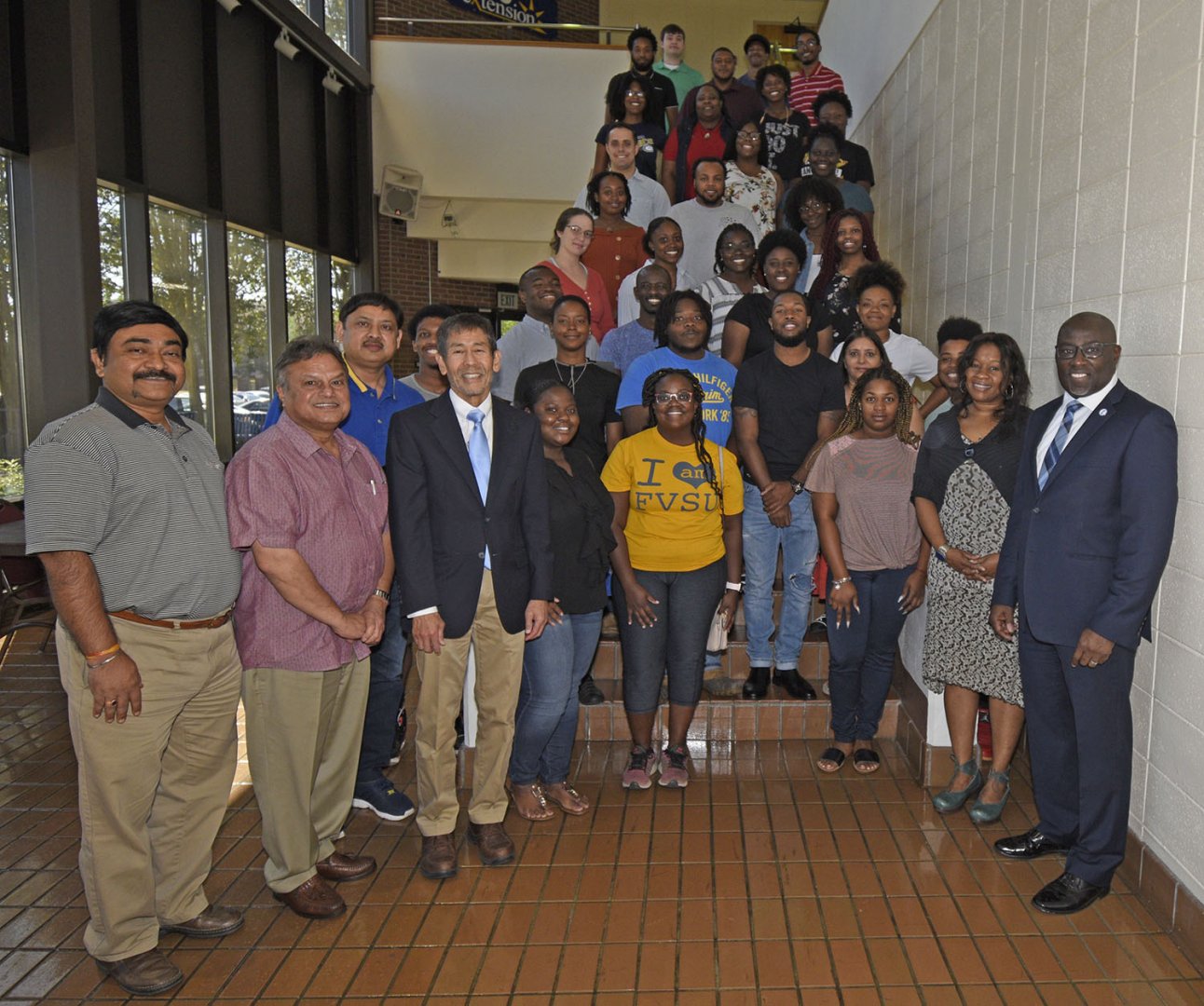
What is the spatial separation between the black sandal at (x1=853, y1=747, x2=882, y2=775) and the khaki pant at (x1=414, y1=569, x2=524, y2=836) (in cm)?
152

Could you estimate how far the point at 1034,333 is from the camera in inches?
156

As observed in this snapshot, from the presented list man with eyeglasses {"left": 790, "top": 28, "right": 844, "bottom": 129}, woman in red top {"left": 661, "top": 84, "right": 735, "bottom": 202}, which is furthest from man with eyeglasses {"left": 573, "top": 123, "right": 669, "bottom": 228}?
man with eyeglasses {"left": 790, "top": 28, "right": 844, "bottom": 129}

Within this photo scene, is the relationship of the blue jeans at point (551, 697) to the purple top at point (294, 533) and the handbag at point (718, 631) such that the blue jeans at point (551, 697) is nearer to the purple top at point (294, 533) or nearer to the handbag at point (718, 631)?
the handbag at point (718, 631)

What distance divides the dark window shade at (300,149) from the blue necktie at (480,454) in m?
7.56

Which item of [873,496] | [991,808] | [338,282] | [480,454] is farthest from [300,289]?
[991,808]

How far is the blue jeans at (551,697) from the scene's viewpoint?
3.47m

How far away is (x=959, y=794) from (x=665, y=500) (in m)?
1.54

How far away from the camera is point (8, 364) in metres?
6.25

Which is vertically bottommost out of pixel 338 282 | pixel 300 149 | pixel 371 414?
pixel 371 414

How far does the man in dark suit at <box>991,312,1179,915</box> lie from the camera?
2.79m

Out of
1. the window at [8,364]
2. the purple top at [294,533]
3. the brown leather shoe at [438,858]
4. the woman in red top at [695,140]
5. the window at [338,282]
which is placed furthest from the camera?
the window at [338,282]

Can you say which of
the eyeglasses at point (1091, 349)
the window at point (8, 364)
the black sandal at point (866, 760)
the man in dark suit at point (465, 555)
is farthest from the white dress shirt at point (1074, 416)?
the window at point (8, 364)

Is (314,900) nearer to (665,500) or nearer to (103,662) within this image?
(103,662)

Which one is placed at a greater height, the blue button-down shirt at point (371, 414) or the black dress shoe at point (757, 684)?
the blue button-down shirt at point (371, 414)
